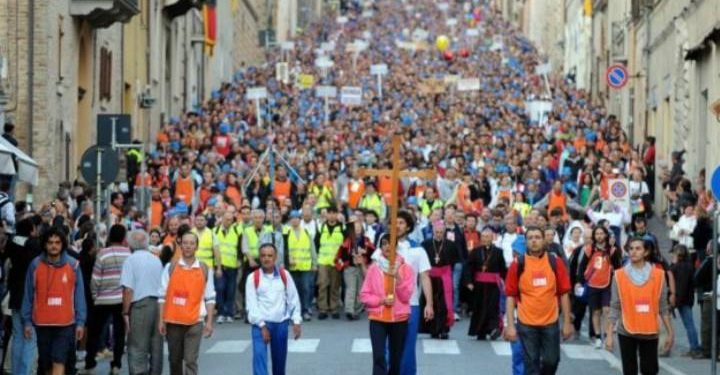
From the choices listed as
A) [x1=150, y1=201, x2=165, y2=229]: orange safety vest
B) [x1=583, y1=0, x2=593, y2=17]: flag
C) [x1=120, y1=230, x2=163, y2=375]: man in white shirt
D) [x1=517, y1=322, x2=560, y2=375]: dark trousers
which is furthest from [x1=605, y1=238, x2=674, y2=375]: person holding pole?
[x1=583, y1=0, x2=593, y2=17]: flag

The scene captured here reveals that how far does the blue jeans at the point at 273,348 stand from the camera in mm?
18250

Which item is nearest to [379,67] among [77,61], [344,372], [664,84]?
[664,84]

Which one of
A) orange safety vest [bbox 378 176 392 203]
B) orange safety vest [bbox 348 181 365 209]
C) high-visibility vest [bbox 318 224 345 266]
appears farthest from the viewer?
orange safety vest [bbox 378 176 392 203]

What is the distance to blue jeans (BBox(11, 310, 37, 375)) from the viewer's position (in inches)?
736

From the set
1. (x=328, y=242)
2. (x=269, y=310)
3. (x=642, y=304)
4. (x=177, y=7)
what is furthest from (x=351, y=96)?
(x=642, y=304)

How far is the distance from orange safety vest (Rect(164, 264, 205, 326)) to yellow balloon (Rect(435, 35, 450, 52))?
7300 centimetres

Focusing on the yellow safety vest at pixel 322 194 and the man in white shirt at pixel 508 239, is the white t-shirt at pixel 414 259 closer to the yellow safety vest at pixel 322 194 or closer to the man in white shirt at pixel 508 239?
the man in white shirt at pixel 508 239

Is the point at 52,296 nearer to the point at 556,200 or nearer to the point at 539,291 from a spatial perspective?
the point at 539,291

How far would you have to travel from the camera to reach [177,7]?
54.1 metres

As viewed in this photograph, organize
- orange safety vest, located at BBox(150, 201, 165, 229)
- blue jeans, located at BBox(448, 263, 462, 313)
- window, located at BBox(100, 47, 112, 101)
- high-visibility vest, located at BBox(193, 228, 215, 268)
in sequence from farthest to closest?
window, located at BBox(100, 47, 112, 101) → orange safety vest, located at BBox(150, 201, 165, 229) → blue jeans, located at BBox(448, 263, 462, 313) → high-visibility vest, located at BBox(193, 228, 215, 268)

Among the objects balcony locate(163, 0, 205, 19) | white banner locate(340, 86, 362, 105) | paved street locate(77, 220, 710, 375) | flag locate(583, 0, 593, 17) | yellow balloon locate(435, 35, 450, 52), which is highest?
yellow balloon locate(435, 35, 450, 52)

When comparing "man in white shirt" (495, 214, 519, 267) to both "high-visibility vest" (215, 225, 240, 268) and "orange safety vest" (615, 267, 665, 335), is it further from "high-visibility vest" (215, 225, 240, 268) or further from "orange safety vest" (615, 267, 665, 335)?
"orange safety vest" (615, 267, 665, 335)

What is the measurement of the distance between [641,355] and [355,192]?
20585mm

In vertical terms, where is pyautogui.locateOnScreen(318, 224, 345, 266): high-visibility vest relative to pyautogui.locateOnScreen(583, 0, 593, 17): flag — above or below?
below
